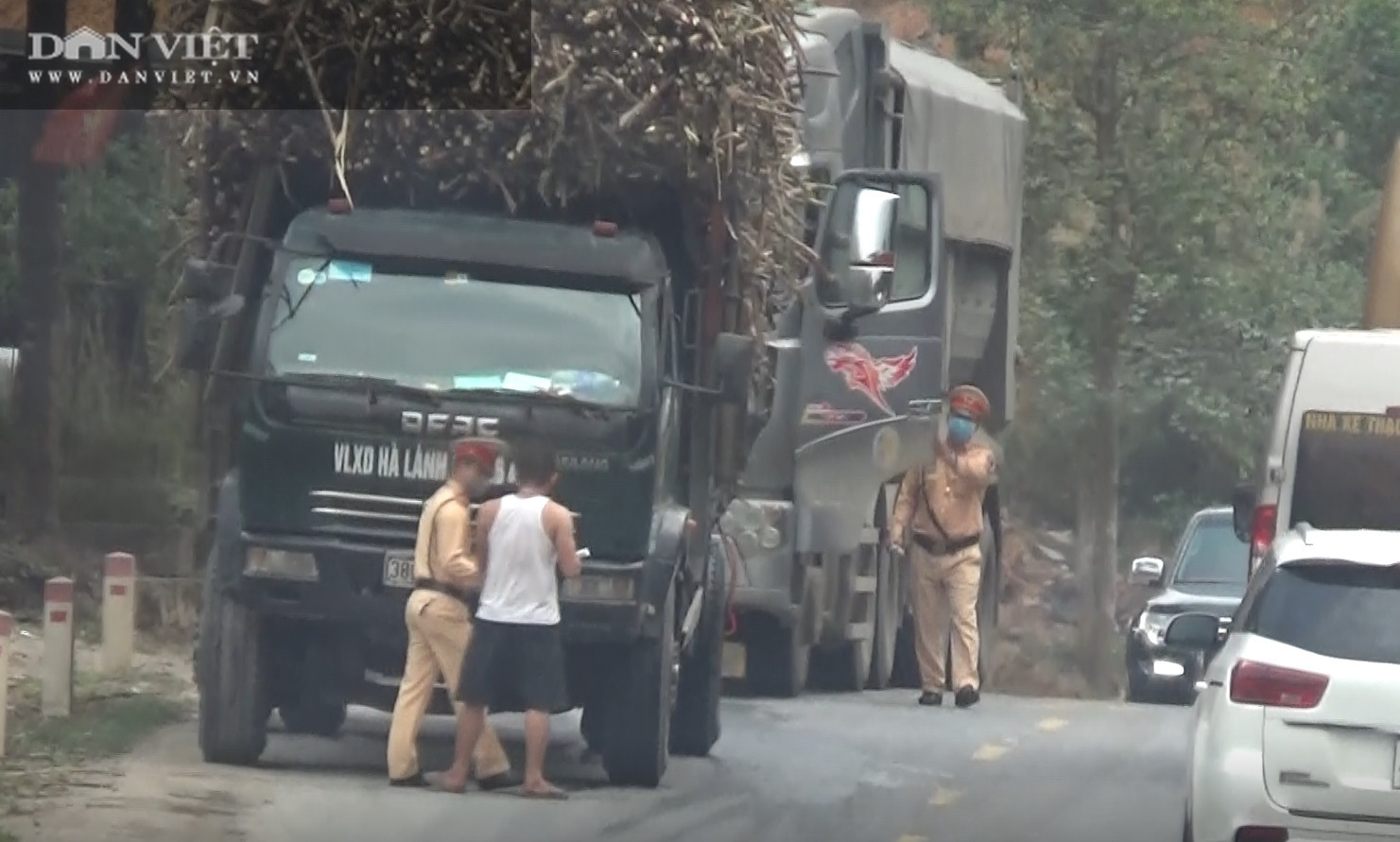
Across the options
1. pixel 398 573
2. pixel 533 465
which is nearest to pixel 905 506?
pixel 398 573

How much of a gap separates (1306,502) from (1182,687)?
7.95m

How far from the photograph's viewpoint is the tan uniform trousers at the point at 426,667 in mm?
13797

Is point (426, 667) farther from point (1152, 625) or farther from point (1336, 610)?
point (1152, 625)

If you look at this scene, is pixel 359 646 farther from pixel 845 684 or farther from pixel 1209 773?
pixel 845 684

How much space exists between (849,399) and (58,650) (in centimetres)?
548

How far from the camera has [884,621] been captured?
2138 centimetres

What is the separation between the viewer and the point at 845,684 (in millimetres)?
21031

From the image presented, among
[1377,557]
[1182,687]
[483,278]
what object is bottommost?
[1182,687]

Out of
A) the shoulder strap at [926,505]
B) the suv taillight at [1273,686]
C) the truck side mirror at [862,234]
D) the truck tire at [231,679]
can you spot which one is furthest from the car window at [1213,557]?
the suv taillight at [1273,686]

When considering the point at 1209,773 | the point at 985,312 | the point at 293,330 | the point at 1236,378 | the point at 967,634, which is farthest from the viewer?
the point at 1236,378

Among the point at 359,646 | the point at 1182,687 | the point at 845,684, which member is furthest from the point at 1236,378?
the point at 359,646

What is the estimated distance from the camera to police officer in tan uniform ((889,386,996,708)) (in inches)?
749

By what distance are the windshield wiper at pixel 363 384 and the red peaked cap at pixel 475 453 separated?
36cm

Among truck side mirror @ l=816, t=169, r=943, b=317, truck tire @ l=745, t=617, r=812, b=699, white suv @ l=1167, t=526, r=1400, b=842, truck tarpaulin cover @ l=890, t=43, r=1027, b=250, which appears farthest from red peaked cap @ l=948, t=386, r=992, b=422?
white suv @ l=1167, t=526, r=1400, b=842
